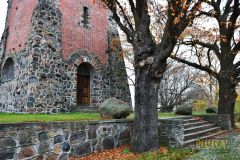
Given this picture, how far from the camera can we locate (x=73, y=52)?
15.8 m

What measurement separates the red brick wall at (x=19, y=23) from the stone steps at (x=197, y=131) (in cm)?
938

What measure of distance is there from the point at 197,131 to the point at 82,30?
8854mm

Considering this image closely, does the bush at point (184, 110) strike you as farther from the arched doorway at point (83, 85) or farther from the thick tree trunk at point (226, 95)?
the arched doorway at point (83, 85)

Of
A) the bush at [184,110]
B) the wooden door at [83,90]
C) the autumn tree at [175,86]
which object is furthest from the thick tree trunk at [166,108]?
the wooden door at [83,90]

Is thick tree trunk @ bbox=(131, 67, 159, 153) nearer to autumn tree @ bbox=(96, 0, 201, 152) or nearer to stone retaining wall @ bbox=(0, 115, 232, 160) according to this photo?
autumn tree @ bbox=(96, 0, 201, 152)

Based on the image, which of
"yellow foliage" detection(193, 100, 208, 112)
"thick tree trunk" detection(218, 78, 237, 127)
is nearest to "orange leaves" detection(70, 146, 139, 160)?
"thick tree trunk" detection(218, 78, 237, 127)

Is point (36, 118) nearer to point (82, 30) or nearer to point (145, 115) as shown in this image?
point (145, 115)

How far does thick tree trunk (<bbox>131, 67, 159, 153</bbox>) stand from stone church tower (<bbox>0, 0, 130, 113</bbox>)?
6350mm

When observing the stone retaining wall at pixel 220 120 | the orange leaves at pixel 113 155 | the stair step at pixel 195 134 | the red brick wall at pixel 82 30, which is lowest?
the orange leaves at pixel 113 155

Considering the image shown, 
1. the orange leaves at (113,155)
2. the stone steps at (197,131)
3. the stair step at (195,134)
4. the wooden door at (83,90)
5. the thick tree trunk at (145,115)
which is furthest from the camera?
the wooden door at (83,90)

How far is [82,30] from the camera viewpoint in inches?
654

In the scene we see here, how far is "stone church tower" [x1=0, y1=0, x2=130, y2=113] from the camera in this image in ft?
45.6

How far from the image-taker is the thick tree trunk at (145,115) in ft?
29.2

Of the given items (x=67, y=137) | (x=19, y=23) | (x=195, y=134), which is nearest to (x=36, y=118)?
(x=67, y=137)
